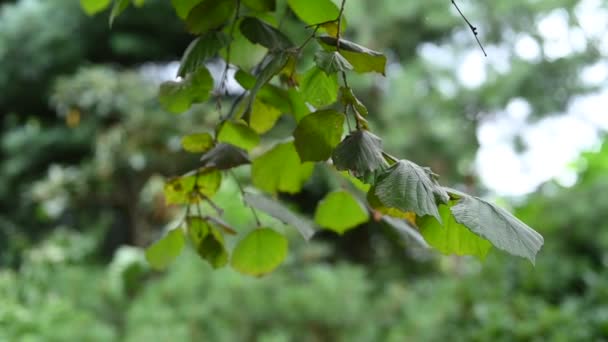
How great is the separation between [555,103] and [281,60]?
373 centimetres

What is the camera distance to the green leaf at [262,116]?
59 centimetres

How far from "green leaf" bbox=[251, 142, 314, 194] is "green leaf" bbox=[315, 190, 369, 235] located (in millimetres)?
54

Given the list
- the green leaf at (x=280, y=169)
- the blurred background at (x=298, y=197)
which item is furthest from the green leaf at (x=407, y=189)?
the blurred background at (x=298, y=197)

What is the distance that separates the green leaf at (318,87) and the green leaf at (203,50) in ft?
0.26

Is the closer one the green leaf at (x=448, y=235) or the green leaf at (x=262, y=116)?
the green leaf at (x=448, y=235)

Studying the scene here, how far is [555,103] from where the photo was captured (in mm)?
3834

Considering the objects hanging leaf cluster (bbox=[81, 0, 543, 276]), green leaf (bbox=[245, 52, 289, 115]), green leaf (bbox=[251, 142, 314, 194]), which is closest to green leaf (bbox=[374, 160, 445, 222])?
hanging leaf cluster (bbox=[81, 0, 543, 276])

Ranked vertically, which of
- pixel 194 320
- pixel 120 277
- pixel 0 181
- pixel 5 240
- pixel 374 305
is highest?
pixel 0 181

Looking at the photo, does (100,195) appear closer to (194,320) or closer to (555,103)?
(194,320)

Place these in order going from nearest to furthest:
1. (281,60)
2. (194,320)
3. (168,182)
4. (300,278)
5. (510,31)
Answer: (281,60) → (168,182) → (194,320) → (300,278) → (510,31)

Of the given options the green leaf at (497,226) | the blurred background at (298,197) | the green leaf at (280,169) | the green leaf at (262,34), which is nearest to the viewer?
the green leaf at (497,226)

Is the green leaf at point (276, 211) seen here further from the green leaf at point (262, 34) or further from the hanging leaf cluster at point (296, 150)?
the green leaf at point (262, 34)

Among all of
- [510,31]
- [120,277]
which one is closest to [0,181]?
[120,277]

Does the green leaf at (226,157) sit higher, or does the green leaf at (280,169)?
the green leaf at (226,157)
